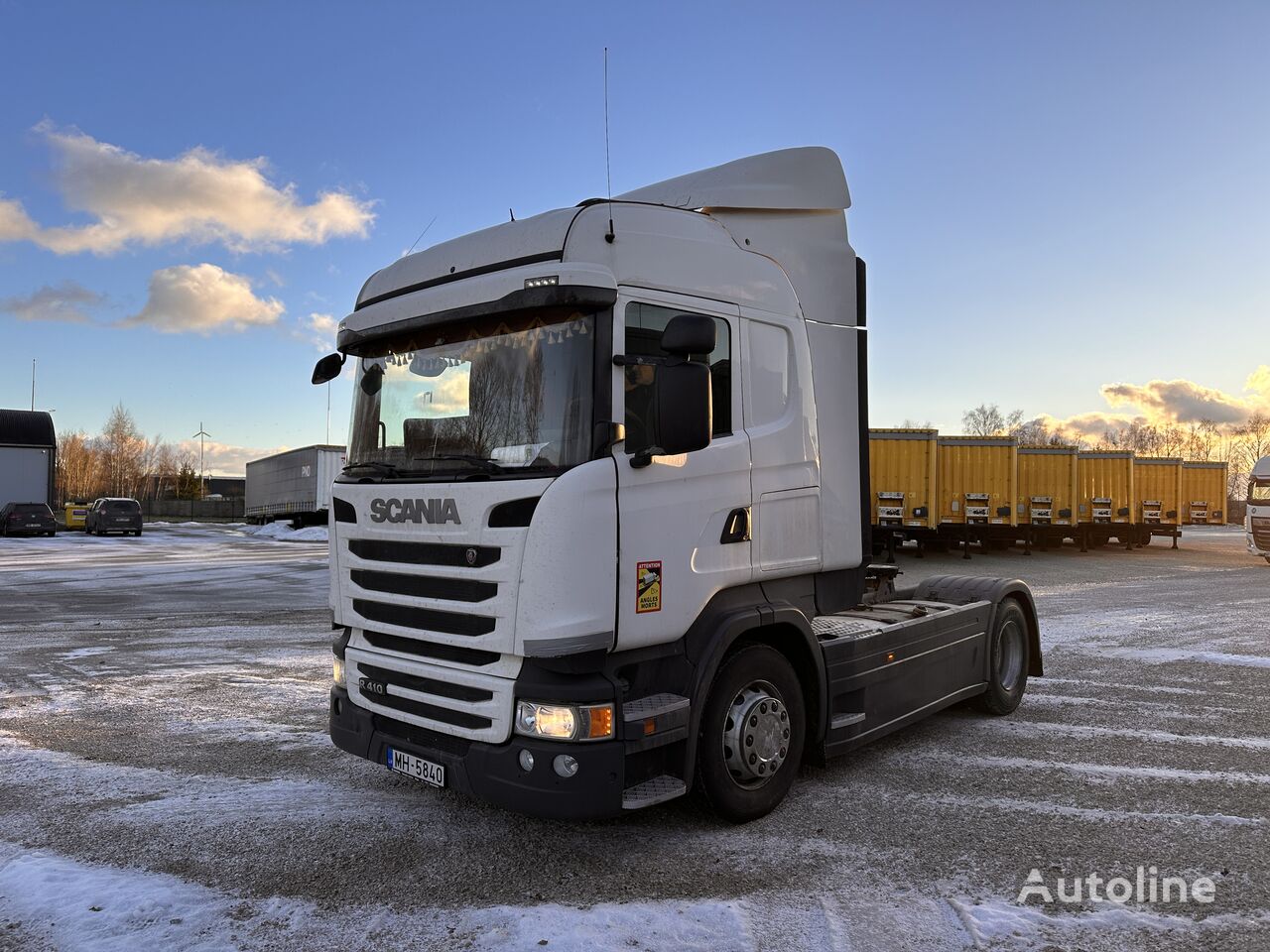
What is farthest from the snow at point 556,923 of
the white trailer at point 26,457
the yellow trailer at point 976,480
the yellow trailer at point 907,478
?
the white trailer at point 26,457

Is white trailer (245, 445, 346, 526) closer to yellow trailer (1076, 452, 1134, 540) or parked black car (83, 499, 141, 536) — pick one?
parked black car (83, 499, 141, 536)

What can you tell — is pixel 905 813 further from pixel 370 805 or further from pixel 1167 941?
pixel 370 805

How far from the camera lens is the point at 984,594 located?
280 inches

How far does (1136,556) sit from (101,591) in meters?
28.4

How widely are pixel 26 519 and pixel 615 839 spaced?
40.1 meters

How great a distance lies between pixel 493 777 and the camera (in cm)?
396


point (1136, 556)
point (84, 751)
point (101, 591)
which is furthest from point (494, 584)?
point (1136, 556)

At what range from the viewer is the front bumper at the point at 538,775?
12.5 feet

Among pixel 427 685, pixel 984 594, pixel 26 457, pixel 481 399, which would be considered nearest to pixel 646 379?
pixel 481 399

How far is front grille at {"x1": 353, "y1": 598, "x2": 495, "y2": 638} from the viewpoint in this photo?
4.02 metres

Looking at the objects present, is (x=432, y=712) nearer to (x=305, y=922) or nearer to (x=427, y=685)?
(x=427, y=685)

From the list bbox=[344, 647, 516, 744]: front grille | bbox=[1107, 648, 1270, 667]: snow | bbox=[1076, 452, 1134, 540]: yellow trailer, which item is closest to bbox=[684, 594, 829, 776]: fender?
bbox=[344, 647, 516, 744]: front grille

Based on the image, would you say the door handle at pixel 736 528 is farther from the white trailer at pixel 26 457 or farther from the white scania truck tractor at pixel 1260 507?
the white trailer at pixel 26 457

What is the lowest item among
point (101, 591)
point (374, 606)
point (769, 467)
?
point (101, 591)
